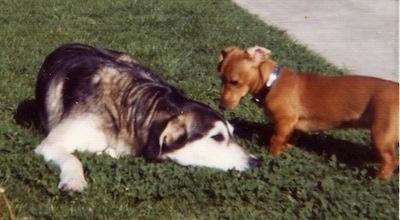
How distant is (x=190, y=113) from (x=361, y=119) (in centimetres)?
122

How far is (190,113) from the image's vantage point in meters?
5.30

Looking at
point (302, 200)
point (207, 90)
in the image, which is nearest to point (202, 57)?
point (207, 90)

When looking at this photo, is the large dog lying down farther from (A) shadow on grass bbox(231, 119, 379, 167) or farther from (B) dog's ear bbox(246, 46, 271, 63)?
(A) shadow on grass bbox(231, 119, 379, 167)

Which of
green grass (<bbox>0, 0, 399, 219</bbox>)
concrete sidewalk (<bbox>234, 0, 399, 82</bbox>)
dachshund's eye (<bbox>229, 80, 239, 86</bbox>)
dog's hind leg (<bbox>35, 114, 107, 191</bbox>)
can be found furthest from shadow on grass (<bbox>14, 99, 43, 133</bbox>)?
concrete sidewalk (<bbox>234, 0, 399, 82</bbox>)

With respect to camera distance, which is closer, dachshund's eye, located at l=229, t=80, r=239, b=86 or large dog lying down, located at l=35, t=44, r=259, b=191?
large dog lying down, located at l=35, t=44, r=259, b=191

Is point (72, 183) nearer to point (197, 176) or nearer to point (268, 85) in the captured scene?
point (197, 176)

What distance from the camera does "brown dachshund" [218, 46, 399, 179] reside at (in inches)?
218

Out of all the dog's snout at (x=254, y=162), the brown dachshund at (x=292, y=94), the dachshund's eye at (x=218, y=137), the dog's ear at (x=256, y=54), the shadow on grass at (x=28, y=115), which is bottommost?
the shadow on grass at (x=28, y=115)

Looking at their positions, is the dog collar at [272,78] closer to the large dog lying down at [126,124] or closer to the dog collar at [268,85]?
the dog collar at [268,85]

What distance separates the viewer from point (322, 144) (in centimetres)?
624

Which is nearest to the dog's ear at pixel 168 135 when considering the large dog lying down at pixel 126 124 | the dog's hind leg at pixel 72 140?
the large dog lying down at pixel 126 124

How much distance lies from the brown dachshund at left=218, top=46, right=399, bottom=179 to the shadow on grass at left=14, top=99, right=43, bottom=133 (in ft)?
5.36

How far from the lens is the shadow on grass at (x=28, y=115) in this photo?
641 cm

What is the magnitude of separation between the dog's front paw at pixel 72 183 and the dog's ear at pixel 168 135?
0.52 metres
